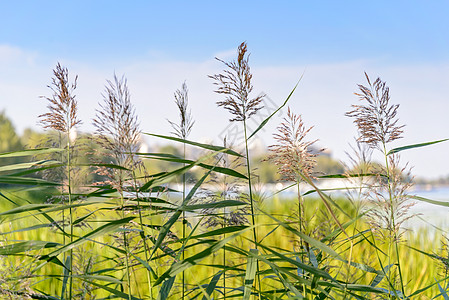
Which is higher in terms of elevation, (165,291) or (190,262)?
(190,262)

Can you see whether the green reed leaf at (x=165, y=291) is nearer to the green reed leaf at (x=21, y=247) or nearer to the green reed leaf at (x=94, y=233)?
the green reed leaf at (x=94, y=233)

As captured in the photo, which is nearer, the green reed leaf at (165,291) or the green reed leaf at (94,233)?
the green reed leaf at (94,233)

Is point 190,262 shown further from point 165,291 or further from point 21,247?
point 21,247

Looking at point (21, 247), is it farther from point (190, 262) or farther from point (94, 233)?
point (190, 262)

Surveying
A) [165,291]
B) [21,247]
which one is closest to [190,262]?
[165,291]

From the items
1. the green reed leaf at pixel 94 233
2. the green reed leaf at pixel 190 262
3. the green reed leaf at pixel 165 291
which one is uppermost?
the green reed leaf at pixel 94 233

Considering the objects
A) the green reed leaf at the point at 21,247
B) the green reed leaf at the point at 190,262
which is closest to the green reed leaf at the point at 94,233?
the green reed leaf at the point at 21,247

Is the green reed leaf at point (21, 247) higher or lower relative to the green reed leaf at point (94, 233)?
lower

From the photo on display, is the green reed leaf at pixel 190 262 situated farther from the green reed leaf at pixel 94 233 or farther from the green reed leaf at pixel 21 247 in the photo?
the green reed leaf at pixel 21 247

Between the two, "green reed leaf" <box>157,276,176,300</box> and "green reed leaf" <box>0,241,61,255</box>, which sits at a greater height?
"green reed leaf" <box>0,241,61,255</box>

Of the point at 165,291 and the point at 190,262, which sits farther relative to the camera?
the point at 165,291

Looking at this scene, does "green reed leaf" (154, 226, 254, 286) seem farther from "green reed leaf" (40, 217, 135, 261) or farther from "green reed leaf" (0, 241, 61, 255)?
"green reed leaf" (0, 241, 61, 255)

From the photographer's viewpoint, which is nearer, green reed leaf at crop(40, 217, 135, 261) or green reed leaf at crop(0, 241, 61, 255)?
green reed leaf at crop(40, 217, 135, 261)

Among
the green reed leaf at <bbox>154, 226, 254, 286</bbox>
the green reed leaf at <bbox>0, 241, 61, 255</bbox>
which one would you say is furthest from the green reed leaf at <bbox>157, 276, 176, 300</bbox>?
the green reed leaf at <bbox>0, 241, 61, 255</bbox>
